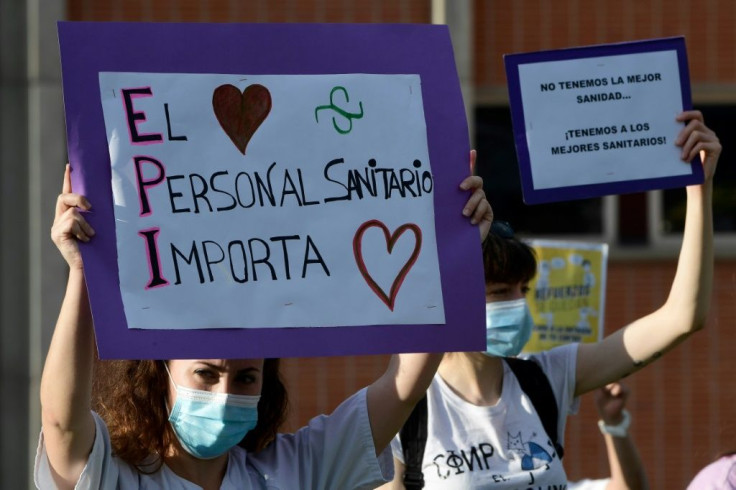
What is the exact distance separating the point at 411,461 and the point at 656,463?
5.13m

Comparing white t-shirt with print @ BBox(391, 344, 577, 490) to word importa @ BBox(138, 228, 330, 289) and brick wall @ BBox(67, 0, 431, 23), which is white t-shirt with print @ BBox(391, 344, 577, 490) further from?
brick wall @ BBox(67, 0, 431, 23)

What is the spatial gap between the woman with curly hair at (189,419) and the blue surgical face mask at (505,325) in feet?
2.77

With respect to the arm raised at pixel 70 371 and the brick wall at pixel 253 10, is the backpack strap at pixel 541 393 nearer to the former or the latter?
the arm raised at pixel 70 371

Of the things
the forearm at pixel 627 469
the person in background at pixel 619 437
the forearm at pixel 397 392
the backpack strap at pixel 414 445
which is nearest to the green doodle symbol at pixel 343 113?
the forearm at pixel 397 392

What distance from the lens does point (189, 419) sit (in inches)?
111

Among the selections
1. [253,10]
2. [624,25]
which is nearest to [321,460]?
A: [253,10]

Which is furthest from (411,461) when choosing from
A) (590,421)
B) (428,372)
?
(590,421)

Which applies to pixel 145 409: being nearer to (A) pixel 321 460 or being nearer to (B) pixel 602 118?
(A) pixel 321 460

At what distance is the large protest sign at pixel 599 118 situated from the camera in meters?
3.49

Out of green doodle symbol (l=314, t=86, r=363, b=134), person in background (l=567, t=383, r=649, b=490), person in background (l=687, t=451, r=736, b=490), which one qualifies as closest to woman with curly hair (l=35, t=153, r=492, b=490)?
green doodle symbol (l=314, t=86, r=363, b=134)

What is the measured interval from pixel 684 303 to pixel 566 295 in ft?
4.97

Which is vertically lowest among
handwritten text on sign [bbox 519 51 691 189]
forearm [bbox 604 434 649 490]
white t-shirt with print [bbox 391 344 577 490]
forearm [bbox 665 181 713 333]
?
forearm [bbox 604 434 649 490]

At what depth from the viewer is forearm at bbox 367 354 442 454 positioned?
2.97m

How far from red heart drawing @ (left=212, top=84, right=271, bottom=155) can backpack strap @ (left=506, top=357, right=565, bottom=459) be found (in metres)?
1.28
